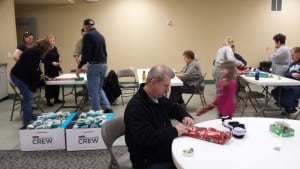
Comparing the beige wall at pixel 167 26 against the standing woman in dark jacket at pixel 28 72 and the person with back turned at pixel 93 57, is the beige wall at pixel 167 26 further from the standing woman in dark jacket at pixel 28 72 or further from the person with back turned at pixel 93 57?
the standing woman in dark jacket at pixel 28 72

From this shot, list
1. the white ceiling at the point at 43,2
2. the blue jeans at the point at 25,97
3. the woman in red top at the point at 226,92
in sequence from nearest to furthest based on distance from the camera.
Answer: the woman in red top at the point at 226,92 < the blue jeans at the point at 25,97 < the white ceiling at the point at 43,2

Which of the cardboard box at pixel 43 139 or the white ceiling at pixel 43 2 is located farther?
the white ceiling at pixel 43 2

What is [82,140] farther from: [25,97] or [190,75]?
[190,75]

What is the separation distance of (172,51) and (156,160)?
261 inches

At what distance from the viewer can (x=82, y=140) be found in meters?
3.49

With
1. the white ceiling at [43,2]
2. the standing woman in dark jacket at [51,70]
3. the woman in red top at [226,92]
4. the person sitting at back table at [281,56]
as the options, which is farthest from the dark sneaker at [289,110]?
the white ceiling at [43,2]

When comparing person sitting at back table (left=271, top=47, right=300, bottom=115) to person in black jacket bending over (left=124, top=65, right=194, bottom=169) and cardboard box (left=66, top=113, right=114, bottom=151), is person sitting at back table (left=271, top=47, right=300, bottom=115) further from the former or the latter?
person in black jacket bending over (left=124, top=65, right=194, bottom=169)

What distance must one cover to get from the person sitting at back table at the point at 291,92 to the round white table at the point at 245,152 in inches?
112

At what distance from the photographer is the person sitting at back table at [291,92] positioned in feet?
14.8

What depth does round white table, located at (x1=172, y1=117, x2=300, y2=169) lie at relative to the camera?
144 centimetres

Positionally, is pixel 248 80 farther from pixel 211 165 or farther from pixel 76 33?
pixel 76 33

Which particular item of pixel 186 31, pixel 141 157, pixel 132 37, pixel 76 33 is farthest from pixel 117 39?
pixel 141 157

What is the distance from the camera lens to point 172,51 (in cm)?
830

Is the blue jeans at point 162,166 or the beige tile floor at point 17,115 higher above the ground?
the blue jeans at point 162,166
